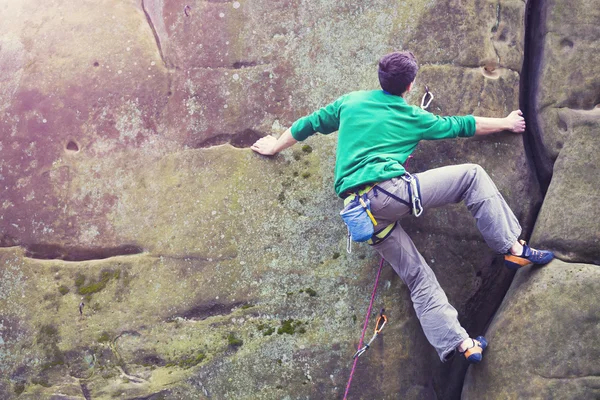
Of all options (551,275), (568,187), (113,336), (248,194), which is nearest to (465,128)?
(568,187)

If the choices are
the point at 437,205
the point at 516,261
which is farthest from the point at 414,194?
the point at 516,261

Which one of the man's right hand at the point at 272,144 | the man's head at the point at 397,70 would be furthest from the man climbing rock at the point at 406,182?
the man's right hand at the point at 272,144

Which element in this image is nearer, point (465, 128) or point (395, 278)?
point (465, 128)

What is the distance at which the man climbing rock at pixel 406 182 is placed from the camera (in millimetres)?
4902

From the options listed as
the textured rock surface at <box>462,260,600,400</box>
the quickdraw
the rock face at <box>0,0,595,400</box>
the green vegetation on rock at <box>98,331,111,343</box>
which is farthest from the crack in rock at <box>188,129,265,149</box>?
the textured rock surface at <box>462,260,600,400</box>

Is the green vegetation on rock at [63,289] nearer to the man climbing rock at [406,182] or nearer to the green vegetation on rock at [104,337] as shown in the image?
the green vegetation on rock at [104,337]

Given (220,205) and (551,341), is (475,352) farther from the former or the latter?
(220,205)

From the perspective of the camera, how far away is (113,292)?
5727 mm

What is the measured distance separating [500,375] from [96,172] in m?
3.94

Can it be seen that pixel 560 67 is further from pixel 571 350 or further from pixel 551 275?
pixel 571 350

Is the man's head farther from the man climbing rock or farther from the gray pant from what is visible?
the gray pant

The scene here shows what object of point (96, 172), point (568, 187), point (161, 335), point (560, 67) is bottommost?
point (161, 335)

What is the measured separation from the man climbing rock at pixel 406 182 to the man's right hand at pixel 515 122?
41 centimetres

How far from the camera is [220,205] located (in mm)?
5734
